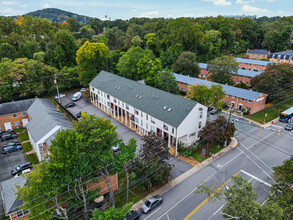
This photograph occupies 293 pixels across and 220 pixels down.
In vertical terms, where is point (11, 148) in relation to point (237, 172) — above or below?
above

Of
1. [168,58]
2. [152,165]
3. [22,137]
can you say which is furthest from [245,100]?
[22,137]

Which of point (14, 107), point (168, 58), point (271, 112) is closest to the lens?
point (14, 107)

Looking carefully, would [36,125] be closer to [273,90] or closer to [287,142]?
[287,142]

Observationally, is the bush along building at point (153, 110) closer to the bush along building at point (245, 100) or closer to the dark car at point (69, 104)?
the dark car at point (69, 104)

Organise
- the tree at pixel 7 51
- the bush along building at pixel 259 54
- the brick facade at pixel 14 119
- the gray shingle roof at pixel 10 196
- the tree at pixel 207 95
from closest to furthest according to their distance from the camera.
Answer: the gray shingle roof at pixel 10 196 < the tree at pixel 207 95 < the brick facade at pixel 14 119 < the tree at pixel 7 51 < the bush along building at pixel 259 54

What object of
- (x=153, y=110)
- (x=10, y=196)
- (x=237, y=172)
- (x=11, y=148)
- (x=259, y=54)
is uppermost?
(x=259, y=54)

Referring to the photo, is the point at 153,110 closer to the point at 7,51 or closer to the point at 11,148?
the point at 11,148

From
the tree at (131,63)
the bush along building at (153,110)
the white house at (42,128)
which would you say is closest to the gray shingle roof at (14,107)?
the white house at (42,128)
